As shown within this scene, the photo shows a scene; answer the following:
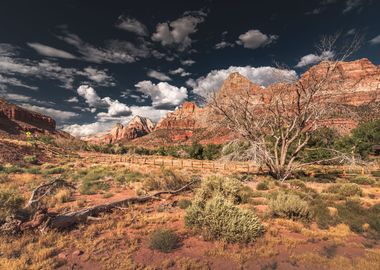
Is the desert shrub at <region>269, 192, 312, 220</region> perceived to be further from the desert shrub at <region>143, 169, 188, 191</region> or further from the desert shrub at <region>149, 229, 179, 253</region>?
the desert shrub at <region>143, 169, 188, 191</region>

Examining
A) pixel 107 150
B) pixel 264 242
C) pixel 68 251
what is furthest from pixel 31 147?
pixel 264 242

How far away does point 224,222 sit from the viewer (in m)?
6.46

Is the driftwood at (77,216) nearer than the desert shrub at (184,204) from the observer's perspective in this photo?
Yes

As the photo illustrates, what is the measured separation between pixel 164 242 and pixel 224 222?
178 cm

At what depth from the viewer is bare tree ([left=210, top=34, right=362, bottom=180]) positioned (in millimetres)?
15672

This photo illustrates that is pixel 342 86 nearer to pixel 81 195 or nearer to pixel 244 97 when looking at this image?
pixel 244 97

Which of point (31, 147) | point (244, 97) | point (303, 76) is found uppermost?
point (303, 76)

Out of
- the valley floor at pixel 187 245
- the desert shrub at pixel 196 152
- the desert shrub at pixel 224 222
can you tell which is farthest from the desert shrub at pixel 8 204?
the desert shrub at pixel 196 152

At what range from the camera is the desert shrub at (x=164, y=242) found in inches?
227

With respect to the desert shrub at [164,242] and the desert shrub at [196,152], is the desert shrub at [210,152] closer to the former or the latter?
the desert shrub at [196,152]

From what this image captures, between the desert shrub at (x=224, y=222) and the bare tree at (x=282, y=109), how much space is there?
9.12 m

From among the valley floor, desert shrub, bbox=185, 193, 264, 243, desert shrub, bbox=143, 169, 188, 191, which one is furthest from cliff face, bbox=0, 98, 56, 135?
desert shrub, bbox=185, 193, 264, 243

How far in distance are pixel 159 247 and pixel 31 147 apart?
130 ft

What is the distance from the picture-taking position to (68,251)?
Result: 5.50 meters
